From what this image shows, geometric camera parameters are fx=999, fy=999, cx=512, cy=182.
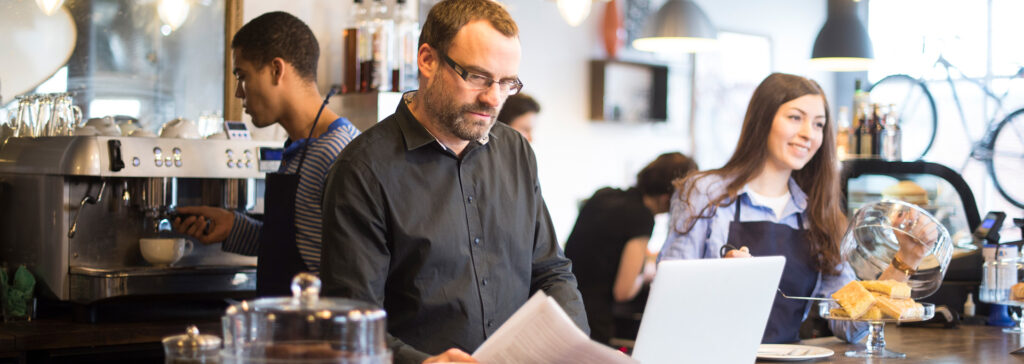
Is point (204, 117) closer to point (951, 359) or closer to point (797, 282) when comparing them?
point (797, 282)

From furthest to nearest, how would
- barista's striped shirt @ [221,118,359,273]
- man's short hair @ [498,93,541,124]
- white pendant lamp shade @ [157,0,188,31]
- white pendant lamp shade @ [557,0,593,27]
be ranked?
man's short hair @ [498,93,541,124]
white pendant lamp shade @ [557,0,593,27]
white pendant lamp shade @ [157,0,188,31]
barista's striped shirt @ [221,118,359,273]

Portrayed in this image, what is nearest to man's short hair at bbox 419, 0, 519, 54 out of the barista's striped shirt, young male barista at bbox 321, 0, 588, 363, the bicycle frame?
young male barista at bbox 321, 0, 588, 363

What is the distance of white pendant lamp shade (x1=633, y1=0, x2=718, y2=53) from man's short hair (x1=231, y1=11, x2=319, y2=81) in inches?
96.2

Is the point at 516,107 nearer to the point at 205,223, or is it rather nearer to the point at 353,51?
the point at 353,51

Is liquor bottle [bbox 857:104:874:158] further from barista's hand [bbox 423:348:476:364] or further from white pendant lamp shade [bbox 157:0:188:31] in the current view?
barista's hand [bbox 423:348:476:364]

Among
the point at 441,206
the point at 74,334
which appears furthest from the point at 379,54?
the point at 441,206

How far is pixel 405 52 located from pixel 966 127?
5283mm

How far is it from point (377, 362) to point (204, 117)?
2373mm

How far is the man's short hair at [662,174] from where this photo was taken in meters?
4.23

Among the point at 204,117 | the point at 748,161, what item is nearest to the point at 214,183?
the point at 204,117

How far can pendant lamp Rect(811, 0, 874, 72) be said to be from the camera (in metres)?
5.13

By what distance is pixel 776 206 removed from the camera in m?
2.86

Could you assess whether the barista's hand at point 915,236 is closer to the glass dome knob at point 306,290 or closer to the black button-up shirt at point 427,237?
the black button-up shirt at point 427,237

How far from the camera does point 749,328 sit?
5.92 feet
